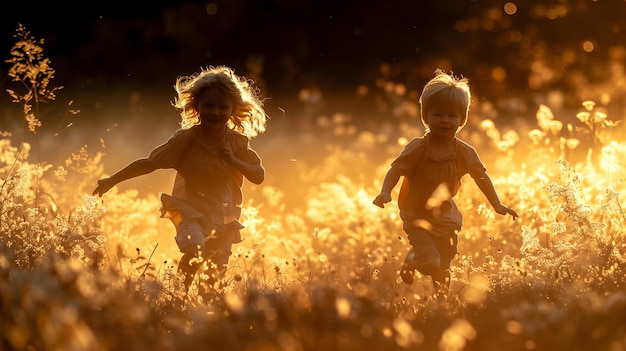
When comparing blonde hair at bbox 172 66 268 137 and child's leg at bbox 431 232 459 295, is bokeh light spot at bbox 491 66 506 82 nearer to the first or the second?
blonde hair at bbox 172 66 268 137

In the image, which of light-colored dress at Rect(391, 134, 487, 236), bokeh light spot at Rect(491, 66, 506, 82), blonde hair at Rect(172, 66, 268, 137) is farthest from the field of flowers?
bokeh light spot at Rect(491, 66, 506, 82)

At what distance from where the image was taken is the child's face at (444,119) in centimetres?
632

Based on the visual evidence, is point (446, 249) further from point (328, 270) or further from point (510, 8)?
point (510, 8)

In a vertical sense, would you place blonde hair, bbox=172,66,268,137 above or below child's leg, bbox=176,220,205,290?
above

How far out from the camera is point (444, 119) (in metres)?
6.32

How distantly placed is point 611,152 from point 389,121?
740 cm

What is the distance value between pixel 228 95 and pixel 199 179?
608 millimetres

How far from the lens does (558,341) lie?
3.47 meters

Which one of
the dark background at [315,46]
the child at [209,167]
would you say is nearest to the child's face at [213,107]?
the child at [209,167]

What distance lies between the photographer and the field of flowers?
3.37 metres

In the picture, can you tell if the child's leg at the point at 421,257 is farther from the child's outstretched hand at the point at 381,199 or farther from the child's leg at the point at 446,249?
the child's outstretched hand at the point at 381,199

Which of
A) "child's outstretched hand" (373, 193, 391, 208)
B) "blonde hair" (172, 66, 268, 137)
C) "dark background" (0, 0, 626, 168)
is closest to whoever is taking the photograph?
"child's outstretched hand" (373, 193, 391, 208)

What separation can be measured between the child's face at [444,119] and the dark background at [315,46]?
26.9 feet

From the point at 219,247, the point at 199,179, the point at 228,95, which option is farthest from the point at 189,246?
the point at 228,95
